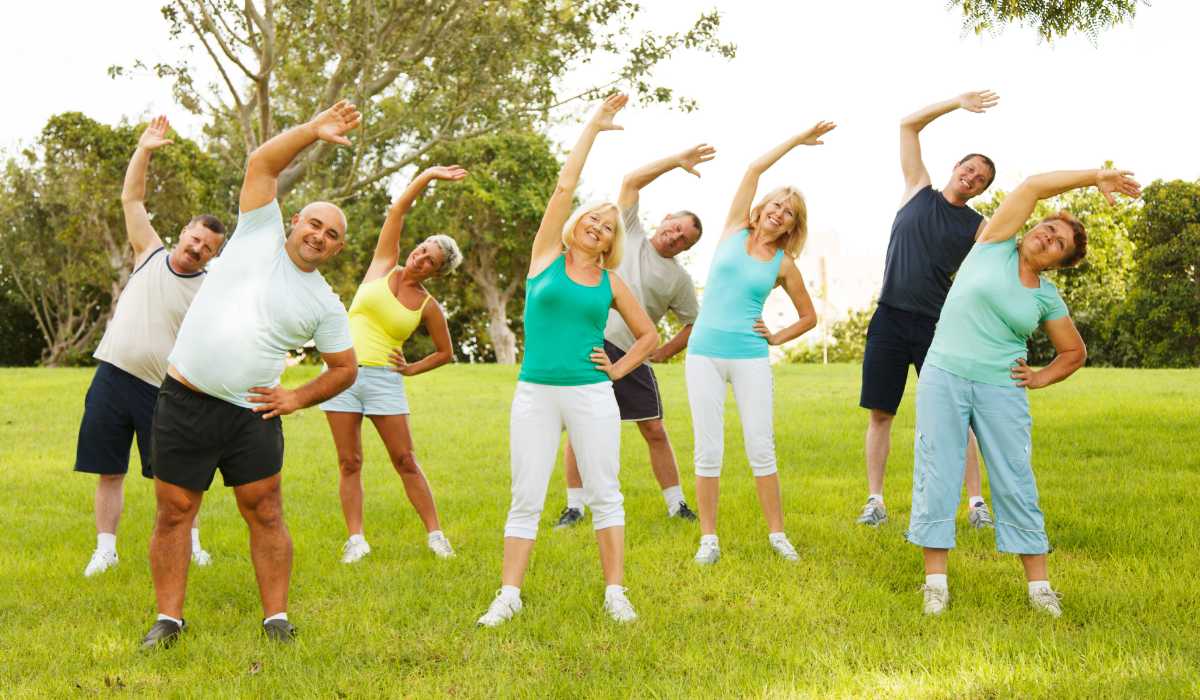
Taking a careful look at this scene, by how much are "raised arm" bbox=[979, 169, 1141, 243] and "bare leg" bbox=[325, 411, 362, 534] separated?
13.6 feet

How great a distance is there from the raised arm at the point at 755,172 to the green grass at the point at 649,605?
87.8 inches

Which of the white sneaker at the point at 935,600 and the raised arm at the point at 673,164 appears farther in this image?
the raised arm at the point at 673,164

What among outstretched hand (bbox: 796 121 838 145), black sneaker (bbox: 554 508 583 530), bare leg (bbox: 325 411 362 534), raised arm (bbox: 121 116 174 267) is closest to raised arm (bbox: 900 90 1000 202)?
outstretched hand (bbox: 796 121 838 145)

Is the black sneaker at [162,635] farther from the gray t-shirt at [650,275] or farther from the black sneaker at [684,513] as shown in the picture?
the black sneaker at [684,513]

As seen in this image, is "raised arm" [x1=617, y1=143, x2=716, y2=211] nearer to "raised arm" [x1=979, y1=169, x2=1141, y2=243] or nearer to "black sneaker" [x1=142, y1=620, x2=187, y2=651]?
"raised arm" [x1=979, y1=169, x2=1141, y2=243]

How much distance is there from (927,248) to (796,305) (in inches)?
47.5

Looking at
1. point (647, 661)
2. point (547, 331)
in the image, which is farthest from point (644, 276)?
point (647, 661)

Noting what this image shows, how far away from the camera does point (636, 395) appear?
768 cm

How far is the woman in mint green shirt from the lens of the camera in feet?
16.4

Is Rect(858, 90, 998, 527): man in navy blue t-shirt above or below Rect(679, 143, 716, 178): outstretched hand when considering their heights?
below

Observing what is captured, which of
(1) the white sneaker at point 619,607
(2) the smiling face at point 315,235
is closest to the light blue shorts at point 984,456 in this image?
(1) the white sneaker at point 619,607

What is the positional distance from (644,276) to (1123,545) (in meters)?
3.81

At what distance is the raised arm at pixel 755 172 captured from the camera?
623cm

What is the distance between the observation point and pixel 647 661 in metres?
4.59
